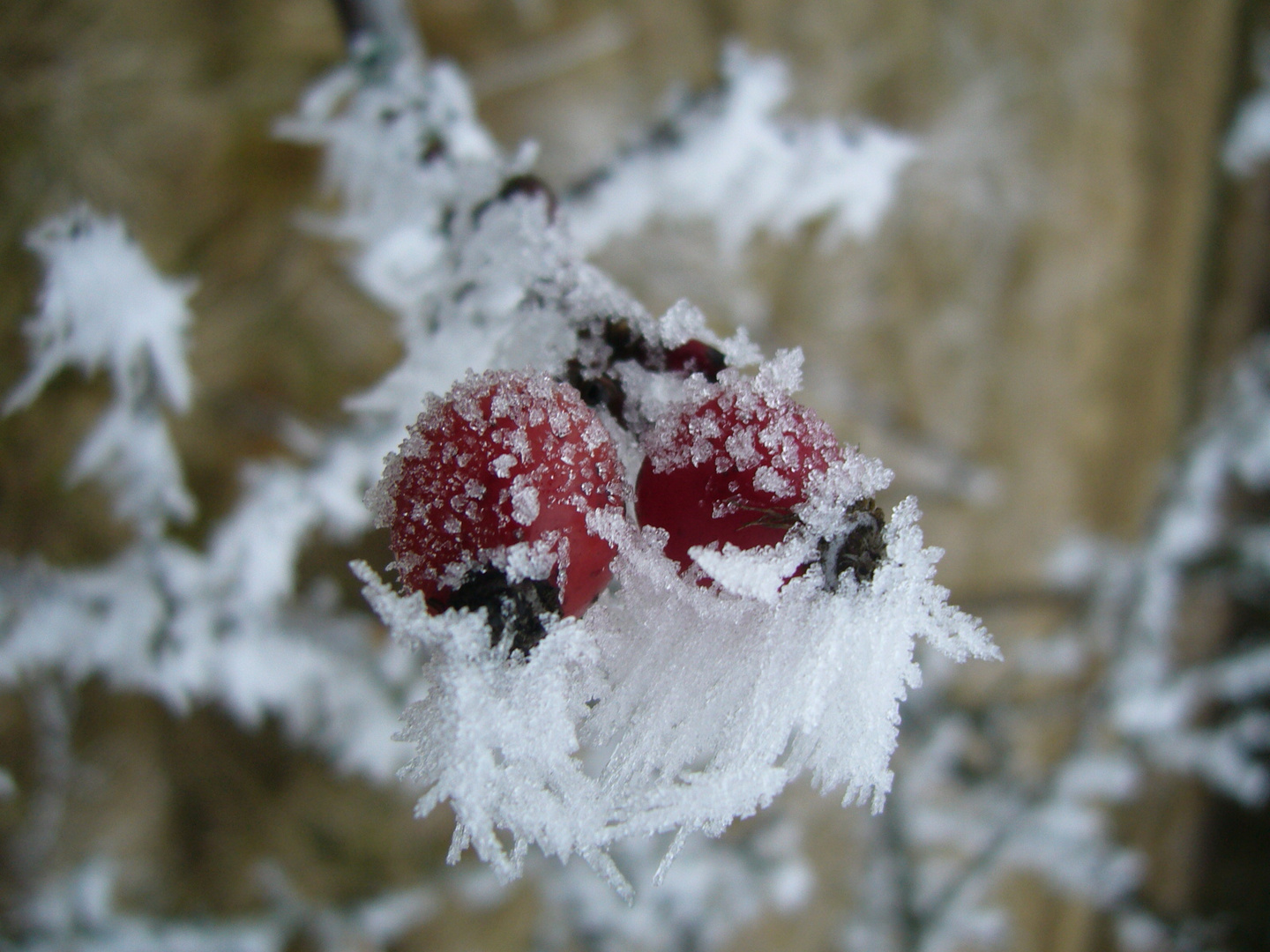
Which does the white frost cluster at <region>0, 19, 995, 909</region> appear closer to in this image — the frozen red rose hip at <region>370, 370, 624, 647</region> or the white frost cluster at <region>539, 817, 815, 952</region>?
the frozen red rose hip at <region>370, 370, 624, 647</region>

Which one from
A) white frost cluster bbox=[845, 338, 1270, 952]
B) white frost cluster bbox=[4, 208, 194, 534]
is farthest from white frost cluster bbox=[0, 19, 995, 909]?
white frost cluster bbox=[845, 338, 1270, 952]

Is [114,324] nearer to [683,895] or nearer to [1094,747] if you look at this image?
[683,895]

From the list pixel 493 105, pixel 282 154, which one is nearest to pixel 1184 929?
pixel 493 105

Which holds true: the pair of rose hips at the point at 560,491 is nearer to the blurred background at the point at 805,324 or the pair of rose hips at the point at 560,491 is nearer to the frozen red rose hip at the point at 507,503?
the frozen red rose hip at the point at 507,503

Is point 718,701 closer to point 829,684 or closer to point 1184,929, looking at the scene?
point 829,684

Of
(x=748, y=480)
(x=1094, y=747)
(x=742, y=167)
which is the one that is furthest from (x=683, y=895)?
(x=748, y=480)
